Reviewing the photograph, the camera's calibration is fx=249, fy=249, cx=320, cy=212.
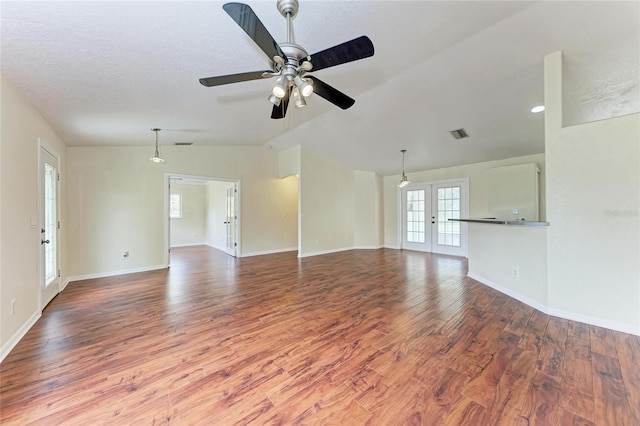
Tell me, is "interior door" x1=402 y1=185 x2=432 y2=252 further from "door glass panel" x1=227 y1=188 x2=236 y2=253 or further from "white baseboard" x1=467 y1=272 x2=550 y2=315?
"door glass panel" x1=227 y1=188 x2=236 y2=253

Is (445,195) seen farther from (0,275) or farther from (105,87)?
(0,275)

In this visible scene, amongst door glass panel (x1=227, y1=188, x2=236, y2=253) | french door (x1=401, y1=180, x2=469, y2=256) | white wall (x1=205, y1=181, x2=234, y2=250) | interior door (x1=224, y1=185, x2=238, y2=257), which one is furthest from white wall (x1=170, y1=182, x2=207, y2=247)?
french door (x1=401, y1=180, x2=469, y2=256)

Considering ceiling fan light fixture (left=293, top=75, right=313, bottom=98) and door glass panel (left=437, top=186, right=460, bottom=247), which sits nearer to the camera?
ceiling fan light fixture (left=293, top=75, right=313, bottom=98)

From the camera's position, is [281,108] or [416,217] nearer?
[281,108]

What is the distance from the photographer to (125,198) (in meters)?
4.98

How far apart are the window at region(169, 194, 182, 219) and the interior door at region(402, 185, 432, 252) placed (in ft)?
25.2

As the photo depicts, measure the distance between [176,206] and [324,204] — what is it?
543 centimetres

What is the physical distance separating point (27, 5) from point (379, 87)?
3.47 meters

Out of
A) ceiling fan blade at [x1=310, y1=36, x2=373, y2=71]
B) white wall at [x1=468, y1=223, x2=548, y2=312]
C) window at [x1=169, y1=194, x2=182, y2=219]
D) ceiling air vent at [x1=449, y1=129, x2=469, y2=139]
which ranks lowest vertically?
white wall at [x1=468, y1=223, x2=548, y2=312]

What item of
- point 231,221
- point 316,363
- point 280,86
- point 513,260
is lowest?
point 316,363

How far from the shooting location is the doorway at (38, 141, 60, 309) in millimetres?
3096

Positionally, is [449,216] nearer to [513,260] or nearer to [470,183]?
[470,183]

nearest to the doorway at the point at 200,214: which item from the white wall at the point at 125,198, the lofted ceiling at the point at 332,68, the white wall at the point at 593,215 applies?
the white wall at the point at 125,198

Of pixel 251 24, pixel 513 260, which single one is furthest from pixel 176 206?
pixel 513 260
